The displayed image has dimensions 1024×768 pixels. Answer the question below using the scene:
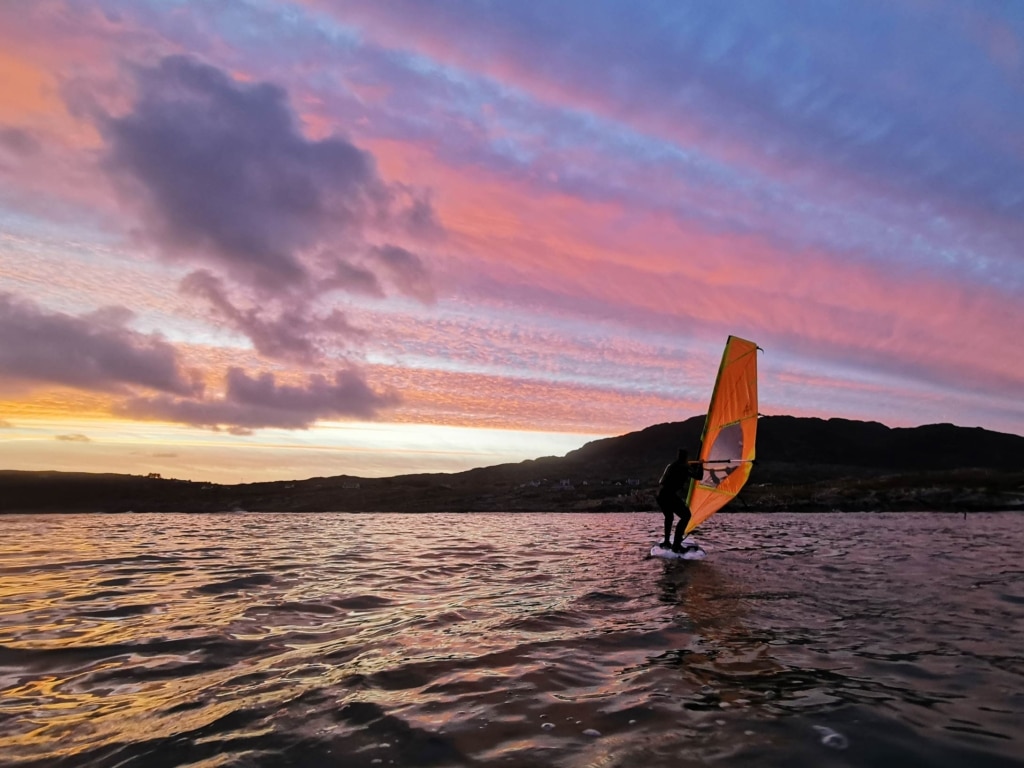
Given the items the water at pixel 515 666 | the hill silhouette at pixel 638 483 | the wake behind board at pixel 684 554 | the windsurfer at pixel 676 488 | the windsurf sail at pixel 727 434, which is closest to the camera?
the water at pixel 515 666

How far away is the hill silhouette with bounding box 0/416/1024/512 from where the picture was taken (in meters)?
49.4

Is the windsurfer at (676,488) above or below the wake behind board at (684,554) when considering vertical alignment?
above

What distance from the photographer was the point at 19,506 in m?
60.2

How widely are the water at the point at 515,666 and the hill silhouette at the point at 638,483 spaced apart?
3739 cm

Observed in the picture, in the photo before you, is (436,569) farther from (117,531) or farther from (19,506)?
(19,506)

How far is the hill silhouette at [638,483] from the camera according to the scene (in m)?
49.4

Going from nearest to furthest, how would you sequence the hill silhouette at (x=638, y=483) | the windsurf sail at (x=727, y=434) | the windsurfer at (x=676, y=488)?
the windsurfer at (x=676, y=488)
the windsurf sail at (x=727, y=434)
the hill silhouette at (x=638, y=483)

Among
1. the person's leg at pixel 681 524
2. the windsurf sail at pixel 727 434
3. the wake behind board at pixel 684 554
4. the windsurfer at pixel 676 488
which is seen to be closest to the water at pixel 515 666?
the wake behind board at pixel 684 554

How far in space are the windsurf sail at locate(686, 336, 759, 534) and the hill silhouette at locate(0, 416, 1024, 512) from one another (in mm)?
29150

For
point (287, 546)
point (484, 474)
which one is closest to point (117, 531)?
point (287, 546)

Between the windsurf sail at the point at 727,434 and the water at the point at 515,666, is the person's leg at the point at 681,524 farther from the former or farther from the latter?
the water at the point at 515,666

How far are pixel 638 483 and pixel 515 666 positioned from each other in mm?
59930

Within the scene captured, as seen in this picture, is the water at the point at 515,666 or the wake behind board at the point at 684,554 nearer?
the water at the point at 515,666

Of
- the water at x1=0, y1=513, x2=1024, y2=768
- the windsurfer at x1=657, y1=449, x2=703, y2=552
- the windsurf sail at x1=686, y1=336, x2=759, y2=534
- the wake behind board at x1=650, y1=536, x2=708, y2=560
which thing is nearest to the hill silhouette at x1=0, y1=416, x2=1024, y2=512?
the windsurf sail at x1=686, y1=336, x2=759, y2=534
